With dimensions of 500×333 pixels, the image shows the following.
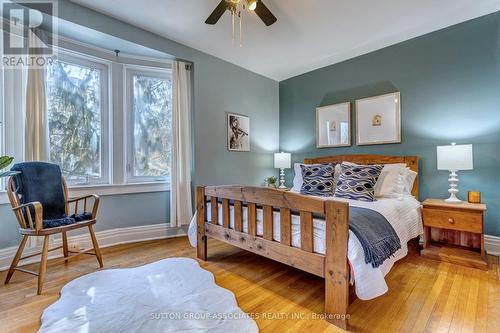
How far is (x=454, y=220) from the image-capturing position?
2311 mm

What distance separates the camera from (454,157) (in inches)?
93.6

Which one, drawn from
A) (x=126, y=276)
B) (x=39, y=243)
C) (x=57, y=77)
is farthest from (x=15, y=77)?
(x=126, y=276)

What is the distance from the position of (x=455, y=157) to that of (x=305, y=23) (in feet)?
6.80

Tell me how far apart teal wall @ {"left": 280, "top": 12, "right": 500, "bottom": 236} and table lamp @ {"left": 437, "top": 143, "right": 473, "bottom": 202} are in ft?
0.80

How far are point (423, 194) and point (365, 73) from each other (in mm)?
1764

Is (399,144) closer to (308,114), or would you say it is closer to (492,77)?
(492,77)

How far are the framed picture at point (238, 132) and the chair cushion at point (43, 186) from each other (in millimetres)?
2105

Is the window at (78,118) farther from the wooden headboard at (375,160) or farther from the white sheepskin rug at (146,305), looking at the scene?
the wooden headboard at (375,160)

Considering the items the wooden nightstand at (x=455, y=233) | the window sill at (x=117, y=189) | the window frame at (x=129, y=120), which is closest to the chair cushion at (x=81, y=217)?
the window sill at (x=117, y=189)

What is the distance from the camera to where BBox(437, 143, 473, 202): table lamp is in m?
2.33

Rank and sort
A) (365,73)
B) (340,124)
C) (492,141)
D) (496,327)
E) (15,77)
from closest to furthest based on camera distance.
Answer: (496,327)
(15,77)
(492,141)
(365,73)
(340,124)

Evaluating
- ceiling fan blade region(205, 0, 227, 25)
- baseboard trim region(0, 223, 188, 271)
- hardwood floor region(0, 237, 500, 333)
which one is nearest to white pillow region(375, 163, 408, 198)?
hardwood floor region(0, 237, 500, 333)

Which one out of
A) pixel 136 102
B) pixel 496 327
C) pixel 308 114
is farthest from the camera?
pixel 308 114

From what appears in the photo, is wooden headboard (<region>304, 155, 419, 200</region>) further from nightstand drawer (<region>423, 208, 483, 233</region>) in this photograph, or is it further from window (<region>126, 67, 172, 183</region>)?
window (<region>126, 67, 172, 183</region>)
